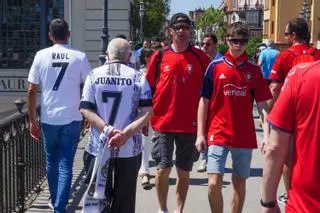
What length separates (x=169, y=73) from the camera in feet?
21.5

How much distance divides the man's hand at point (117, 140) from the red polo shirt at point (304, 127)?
2405 millimetres

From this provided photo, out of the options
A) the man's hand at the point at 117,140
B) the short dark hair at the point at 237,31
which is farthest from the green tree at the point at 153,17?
the man's hand at the point at 117,140

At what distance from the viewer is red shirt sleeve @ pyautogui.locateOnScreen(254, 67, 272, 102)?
5.96m

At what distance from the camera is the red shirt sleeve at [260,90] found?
19.6 ft

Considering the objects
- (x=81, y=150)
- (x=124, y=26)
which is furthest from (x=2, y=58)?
(x=81, y=150)

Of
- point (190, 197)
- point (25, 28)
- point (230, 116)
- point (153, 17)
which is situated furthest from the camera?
point (153, 17)

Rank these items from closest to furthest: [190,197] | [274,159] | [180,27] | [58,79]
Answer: [274,159], [58,79], [180,27], [190,197]

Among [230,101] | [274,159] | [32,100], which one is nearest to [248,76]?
[230,101]

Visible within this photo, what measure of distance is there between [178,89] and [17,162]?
182 cm

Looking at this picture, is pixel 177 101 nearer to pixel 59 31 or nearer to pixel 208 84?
pixel 208 84

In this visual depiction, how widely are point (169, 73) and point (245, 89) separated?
3.25 feet

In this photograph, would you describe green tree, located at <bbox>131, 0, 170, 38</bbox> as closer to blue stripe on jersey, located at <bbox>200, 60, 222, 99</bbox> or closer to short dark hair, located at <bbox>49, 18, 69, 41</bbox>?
short dark hair, located at <bbox>49, 18, 69, 41</bbox>

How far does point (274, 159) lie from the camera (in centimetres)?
313

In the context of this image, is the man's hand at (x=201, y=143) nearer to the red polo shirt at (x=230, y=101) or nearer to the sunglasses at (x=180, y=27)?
the red polo shirt at (x=230, y=101)
